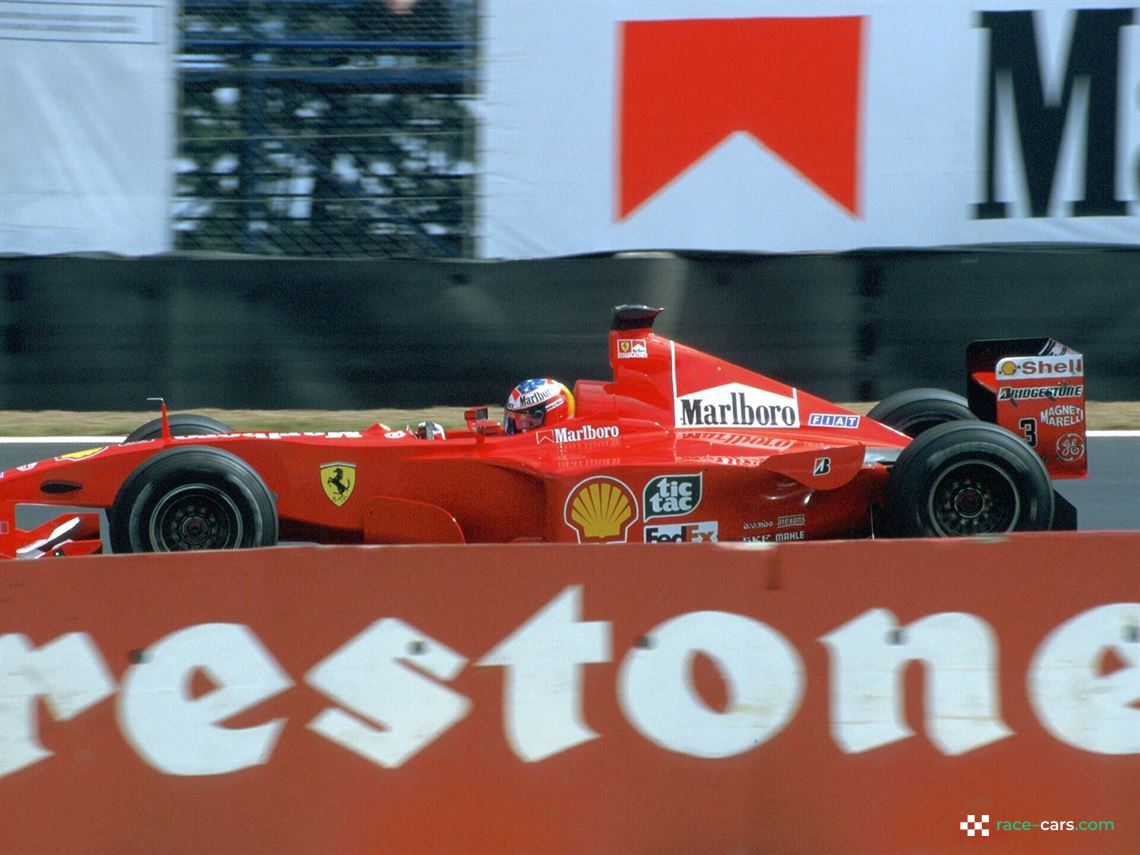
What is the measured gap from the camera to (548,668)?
3.98 m

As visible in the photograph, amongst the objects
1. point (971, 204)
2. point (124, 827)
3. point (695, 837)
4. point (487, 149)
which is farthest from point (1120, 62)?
point (124, 827)

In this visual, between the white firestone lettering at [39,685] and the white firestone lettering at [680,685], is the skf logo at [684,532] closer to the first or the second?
the white firestone lettering at [680,685]

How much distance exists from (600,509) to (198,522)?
1746mm

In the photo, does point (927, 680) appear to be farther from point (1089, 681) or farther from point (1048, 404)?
point (1048, 404)

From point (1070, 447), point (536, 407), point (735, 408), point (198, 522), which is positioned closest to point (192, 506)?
point (198, 522)

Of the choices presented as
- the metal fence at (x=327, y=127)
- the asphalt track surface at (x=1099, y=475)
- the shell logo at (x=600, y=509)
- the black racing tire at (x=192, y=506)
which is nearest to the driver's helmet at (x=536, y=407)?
the shell logo at (x=600, y=509)

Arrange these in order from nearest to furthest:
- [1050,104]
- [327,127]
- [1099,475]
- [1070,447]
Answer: [1070,447]
[1099,475]
[1050,104]
[327,127]

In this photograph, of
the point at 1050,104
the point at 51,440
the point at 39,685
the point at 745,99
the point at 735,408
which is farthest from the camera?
the point at 745,99

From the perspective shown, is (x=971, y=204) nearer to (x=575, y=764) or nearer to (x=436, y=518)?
(x=436, y=518)

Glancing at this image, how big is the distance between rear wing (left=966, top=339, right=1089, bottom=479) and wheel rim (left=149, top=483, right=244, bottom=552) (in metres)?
3.61

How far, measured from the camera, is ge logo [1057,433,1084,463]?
7.20 metres

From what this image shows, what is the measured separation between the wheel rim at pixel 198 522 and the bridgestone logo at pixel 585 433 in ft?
4.83

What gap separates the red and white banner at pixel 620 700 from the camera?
13.0 feet

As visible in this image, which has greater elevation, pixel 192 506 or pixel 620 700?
pixel 192 506
